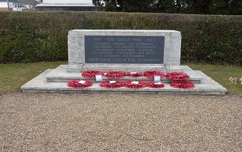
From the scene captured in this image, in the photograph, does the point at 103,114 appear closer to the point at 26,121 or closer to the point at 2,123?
the point at 26,121

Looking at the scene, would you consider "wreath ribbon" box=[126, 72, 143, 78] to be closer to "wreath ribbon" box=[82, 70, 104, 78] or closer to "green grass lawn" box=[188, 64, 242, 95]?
"wreath ribbon" box=[82, 70, 104, 78]

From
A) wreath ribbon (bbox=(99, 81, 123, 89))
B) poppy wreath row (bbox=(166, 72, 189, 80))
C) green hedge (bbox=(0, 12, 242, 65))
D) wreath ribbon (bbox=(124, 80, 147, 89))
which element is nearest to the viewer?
wreath ribbon (bbox=(124, 80, 147, 89))

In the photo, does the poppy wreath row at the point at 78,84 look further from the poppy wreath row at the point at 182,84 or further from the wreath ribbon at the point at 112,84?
the poppy wreath row at the point at 182,84

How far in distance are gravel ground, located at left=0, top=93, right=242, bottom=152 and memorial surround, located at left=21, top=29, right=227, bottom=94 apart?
0.90m

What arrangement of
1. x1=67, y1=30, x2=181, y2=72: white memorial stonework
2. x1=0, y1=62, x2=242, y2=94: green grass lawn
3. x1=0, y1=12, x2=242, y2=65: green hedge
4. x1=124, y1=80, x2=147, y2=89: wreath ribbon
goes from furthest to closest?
x1=0, y1=12, x2=242, y2=65: green hedge < x1=67, y1=30, x2=181, y2=72: white memorial stonework < x1=0, y1=62, x2=242, y2=94: green grass lawn < x1=124, y1=80, x2=147, y2=89: wreath ribbon

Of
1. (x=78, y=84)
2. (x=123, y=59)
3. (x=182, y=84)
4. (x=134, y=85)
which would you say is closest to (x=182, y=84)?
(x=182, y=84)

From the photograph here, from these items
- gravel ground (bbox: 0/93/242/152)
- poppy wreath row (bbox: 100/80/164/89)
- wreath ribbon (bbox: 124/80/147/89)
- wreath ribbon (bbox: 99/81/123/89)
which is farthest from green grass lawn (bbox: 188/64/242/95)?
wreath ribbon (bbox: 99/81/123/89)

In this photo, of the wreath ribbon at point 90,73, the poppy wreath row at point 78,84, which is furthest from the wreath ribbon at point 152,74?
the poppy wreath row at point 78,84

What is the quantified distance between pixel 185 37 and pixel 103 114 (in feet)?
21.8

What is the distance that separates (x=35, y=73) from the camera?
8789 mm

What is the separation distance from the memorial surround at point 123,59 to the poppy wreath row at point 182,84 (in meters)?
0.03

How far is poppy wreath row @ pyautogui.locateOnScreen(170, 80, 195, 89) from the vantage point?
6691 millimetres

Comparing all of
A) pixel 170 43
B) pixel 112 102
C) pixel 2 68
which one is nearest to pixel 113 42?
pixel 170 43

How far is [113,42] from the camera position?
25.3ft
